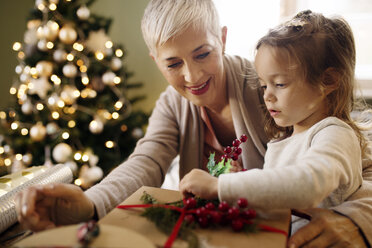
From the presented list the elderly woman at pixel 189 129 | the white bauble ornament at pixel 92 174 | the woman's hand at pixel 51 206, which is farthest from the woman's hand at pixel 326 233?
the white bauble ornament at pixel 92 174

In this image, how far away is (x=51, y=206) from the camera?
653 millimetres

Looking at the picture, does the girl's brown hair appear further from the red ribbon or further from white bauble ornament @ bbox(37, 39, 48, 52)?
white bauble ornament @ bbox(37, 39, 48, 52)

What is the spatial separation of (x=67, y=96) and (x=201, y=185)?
1.54 meters

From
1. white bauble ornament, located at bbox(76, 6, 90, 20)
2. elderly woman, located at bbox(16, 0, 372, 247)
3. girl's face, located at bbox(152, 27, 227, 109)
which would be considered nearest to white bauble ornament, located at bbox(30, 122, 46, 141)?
white bauble ornament, located at bbox(76, 6, 90, 20)

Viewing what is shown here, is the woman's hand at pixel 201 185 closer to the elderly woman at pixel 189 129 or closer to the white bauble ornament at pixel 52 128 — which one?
the elderly woman at pixel 189 129

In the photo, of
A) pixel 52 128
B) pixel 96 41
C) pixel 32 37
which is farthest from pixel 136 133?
pixel 32 37

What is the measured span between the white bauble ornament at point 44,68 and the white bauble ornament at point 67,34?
18 centimetres

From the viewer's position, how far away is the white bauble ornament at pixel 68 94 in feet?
6.30

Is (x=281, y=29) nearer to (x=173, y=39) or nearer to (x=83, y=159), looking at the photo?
(x=173, y=39)

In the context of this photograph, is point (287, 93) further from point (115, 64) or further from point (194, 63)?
point (115, 64)

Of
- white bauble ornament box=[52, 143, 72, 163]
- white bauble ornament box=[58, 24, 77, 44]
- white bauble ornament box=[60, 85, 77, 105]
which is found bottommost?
white bauble ornament box=[52, 143, 72, 163]

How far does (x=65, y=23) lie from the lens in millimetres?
1961

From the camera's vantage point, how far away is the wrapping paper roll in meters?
0.73

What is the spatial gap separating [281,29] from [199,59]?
0.90 feet
